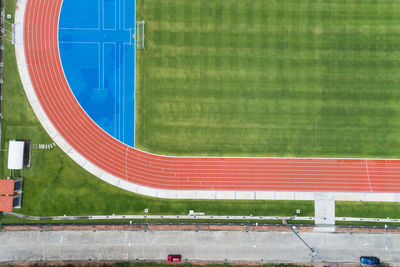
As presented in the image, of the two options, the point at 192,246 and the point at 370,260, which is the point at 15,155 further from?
the point at 370,260

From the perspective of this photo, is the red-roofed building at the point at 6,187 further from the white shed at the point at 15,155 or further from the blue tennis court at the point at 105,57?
the blue tennis court at the point at 105,57

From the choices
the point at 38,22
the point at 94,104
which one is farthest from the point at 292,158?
the point at 38,22

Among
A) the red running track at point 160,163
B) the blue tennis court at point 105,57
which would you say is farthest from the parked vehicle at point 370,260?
the blue tennis court at point 105,57

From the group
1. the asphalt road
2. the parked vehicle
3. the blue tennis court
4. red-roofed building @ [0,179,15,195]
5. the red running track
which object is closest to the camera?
red-roofed building @ [0,179,15,195]

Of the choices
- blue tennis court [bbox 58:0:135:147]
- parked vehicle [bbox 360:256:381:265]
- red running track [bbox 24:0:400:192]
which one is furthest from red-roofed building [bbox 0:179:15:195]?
parked vehicle [bbox 360:256:381:265]

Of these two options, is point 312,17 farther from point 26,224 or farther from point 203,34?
point 26,224

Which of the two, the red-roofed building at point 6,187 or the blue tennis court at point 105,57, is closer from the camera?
the red-roofed building at point 6,187

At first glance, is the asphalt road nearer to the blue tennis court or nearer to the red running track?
the red running track

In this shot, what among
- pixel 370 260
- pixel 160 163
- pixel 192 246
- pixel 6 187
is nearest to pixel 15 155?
pixel 6 187
